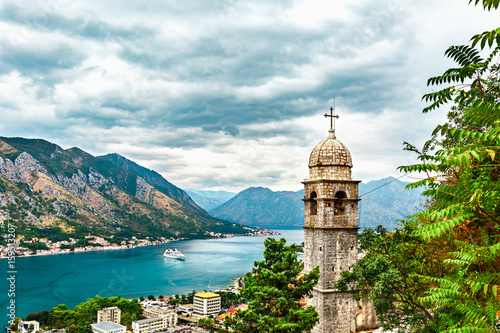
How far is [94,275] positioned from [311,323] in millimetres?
91349

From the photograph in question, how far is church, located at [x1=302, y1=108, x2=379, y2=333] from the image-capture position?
1295 centimetres

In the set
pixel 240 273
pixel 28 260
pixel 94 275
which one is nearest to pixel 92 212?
pixel 28 260

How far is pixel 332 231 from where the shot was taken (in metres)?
13.4

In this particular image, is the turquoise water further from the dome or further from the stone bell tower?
the dome

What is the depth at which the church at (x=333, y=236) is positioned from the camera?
1295cm

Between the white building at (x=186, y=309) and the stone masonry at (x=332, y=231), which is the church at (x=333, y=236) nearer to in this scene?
the stone masonry at (x=332, y=231)

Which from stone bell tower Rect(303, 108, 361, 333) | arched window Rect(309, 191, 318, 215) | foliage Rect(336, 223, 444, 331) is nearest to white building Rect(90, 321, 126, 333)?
stone bell tower Rect(303, 108, 361, 333)

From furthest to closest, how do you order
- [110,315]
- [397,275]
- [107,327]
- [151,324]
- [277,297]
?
[110,315]
[151,324]
[107,327]
[397,275]
[277,297]

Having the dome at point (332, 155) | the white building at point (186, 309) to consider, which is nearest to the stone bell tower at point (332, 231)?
the dome at point (332, 155)

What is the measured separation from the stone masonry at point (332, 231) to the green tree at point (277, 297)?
2.09 m

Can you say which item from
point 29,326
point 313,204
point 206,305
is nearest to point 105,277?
point 206,305

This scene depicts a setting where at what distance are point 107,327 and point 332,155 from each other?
51.7m

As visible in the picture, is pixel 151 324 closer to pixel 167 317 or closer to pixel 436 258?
pixel 167 317

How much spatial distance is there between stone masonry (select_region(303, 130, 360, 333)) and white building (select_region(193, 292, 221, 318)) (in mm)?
51834
